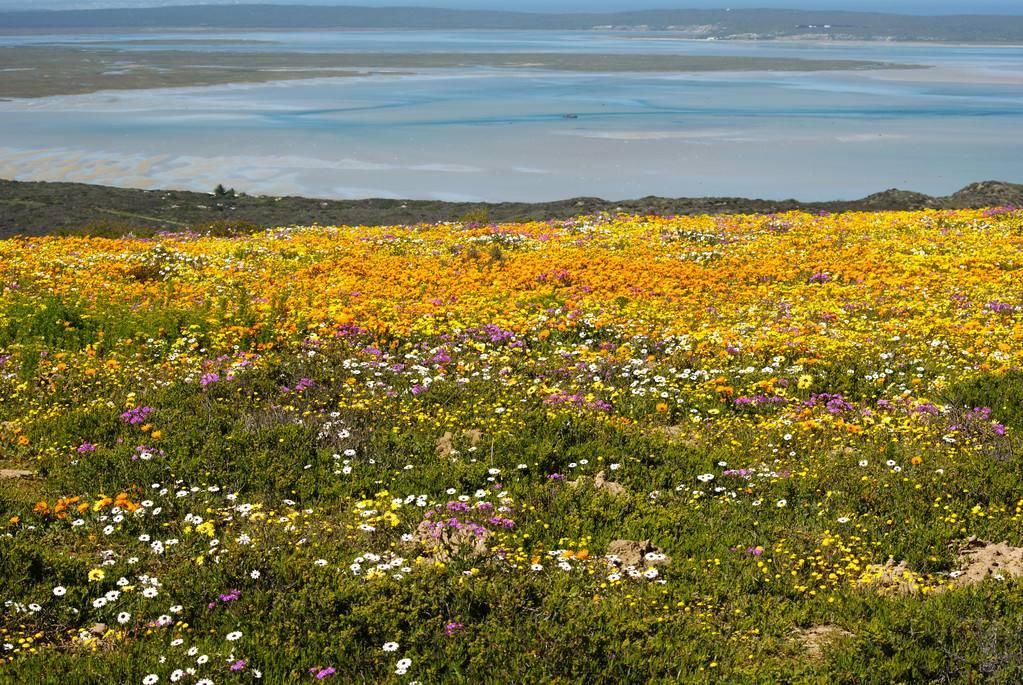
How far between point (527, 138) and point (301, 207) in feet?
92.9

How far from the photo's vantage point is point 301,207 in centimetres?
4353

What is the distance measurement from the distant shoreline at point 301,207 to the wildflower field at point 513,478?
709 inches

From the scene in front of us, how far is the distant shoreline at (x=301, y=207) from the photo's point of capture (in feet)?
120

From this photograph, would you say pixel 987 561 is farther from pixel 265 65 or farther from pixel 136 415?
pixel 265 65

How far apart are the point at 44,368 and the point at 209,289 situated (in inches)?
194

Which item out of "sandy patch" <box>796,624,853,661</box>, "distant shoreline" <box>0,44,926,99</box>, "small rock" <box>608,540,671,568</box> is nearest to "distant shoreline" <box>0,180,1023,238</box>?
"small rock" <box>608,540,671,568</box>

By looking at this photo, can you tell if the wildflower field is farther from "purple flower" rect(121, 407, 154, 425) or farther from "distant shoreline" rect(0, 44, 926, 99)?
"distant shoreline" rect(0, 44, 926, 99)

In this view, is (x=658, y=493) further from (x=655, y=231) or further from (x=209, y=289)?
(x=655, y=231)

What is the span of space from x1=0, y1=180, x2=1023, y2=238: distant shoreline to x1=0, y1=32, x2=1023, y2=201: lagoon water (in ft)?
19.7

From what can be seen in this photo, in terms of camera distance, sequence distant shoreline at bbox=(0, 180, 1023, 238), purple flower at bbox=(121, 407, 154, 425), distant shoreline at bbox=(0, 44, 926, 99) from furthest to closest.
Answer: distant shoreline at bbox=(0, 44, 926, 99) → distant shoreline at bbox=(0, 180, 1023, 238) → purple flower at bbox=(121, 407, 154, 425)

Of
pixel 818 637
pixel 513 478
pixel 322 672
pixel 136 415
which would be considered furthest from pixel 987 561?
pixel 136 415

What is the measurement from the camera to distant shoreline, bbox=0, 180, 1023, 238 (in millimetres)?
36594

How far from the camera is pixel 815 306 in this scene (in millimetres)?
16906

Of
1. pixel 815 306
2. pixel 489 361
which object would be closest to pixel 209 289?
pixel 489 361
